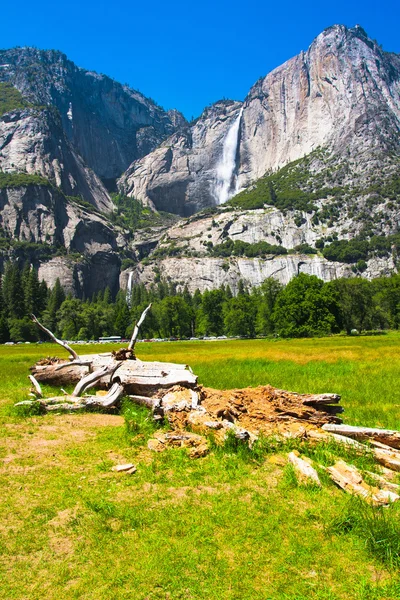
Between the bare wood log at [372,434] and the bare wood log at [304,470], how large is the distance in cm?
224

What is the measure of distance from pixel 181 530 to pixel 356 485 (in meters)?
3.42

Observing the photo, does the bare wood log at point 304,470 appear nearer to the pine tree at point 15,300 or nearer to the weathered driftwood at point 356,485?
the weathered driftwood at point 356,485

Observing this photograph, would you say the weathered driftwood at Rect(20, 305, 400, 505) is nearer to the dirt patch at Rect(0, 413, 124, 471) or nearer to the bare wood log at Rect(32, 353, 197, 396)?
the bare wood log at Rect(32, 353, 197, 396)

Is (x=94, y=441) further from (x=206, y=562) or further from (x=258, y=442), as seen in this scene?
(x=206, y=562)

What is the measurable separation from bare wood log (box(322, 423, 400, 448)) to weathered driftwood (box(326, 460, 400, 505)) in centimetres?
206

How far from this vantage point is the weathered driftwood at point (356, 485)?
6.39 meters

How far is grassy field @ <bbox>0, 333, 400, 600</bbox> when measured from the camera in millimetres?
4555

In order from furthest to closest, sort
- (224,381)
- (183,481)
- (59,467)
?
(224,381) → (59,467) → (183,481)

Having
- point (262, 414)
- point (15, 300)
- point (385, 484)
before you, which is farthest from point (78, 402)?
point (15, 300)

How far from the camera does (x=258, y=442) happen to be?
29.9 ft

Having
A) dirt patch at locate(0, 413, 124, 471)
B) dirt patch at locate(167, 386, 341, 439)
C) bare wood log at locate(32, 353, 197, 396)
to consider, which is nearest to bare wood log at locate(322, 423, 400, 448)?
dirt patch at locate(167, 386, 341, 439)

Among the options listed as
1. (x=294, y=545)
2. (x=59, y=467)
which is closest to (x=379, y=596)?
(x=294, y=545)

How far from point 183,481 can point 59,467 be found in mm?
2936

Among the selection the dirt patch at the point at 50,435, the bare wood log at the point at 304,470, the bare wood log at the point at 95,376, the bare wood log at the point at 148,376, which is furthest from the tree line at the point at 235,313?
the bare wood log at the point at 304,470
